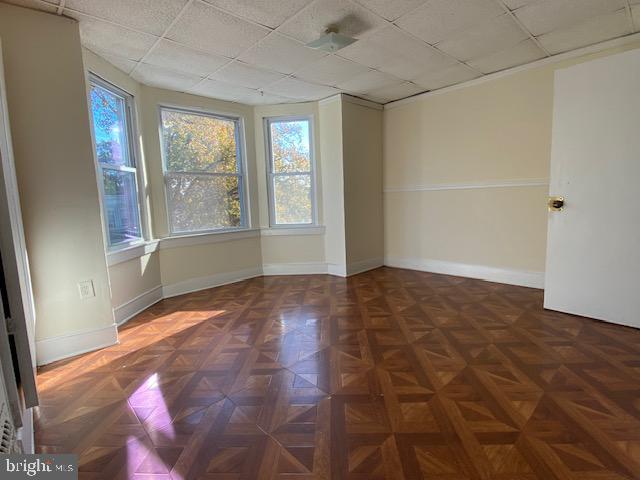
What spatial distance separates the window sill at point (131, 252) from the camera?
114 inches

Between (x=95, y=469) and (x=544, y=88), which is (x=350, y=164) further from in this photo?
(x=95, y=469)

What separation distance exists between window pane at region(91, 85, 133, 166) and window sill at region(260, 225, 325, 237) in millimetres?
1857

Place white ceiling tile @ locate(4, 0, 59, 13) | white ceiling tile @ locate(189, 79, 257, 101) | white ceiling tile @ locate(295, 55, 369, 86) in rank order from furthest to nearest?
white ceiling tile @ locate(189, 79, 257, 101)
white ceiling tile @ locate(295, 55, 369, 86)
white ceiling tile @ locate(4, 0, 59, 13)

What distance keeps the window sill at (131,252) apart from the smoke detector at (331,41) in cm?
242

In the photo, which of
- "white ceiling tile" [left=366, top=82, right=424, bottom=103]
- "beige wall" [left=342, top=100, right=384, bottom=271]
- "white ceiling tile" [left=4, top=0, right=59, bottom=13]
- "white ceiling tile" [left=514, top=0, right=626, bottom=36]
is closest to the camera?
"white ceiling tile" [left=4, top=0, right=59, bottom=13]

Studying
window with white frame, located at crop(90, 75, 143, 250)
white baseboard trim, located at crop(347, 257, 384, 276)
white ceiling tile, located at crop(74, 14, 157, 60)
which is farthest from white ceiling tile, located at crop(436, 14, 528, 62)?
window with white frame, located at crop(90, 75, 143, 250)

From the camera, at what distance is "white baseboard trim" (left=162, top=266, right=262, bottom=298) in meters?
3.87

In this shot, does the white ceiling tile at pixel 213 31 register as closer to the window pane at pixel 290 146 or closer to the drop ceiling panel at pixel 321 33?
the drop ceiling panel at pixel 321 33

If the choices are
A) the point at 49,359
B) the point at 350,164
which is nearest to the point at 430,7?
the point at 350,164

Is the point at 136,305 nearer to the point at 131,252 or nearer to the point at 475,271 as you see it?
the point at 131,252

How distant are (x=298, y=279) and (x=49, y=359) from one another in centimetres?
266

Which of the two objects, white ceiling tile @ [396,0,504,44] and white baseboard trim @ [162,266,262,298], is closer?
white ceiling tile @ [396,0,504,44]

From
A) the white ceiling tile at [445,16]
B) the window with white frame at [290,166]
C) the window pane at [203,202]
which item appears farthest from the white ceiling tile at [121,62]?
the white ceiling tile at [445,16]

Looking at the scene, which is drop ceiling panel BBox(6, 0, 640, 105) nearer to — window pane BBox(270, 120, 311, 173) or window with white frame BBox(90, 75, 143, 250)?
window with white frame BBox(90, 75, 143, 250)
